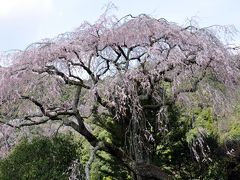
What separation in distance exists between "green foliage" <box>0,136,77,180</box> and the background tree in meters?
0.64

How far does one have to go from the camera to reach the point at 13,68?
7.05 m

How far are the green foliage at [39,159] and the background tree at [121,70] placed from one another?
64 cm

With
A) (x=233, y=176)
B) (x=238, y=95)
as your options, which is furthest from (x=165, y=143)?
(x=238, y=95)

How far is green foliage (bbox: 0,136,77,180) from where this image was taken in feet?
24.6

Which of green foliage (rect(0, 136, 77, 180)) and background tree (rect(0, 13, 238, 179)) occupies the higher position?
background tree (rect(0, 13, 238, 179))

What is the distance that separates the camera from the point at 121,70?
22.8ft

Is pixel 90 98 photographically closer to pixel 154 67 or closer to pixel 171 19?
pixel 154 67

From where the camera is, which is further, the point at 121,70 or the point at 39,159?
the point at 39,159

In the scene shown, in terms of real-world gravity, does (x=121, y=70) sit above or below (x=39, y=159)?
above

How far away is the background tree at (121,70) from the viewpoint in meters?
6.86

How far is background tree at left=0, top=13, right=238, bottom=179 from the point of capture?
22.5 ft

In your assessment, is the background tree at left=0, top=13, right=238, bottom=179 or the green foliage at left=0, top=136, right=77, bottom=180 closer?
the background tree at left=0, top=13, right=238, bottom=179

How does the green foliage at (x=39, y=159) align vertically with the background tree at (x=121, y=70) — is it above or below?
below

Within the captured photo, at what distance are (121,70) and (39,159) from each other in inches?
81.0
